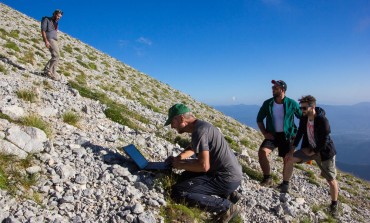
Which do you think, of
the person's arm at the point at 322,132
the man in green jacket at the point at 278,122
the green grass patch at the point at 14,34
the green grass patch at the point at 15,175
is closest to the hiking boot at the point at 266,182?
the man in green jacket at the point at 278,122

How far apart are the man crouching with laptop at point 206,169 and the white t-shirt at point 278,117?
3.62 metres

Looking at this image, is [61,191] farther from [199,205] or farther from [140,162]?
[199,205]

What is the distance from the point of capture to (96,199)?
6.46m

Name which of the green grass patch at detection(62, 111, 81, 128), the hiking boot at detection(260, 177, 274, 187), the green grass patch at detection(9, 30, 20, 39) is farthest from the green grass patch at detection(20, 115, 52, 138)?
the green grass patch at detection(9, 30, 20, 39)

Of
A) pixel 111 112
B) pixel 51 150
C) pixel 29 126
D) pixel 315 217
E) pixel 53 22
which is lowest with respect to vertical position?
pixel 315 217

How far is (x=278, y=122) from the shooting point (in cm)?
1012

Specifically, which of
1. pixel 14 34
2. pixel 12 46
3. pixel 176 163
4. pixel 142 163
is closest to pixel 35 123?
pixel 142 163

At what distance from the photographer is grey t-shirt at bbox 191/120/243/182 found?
6599 millimetres

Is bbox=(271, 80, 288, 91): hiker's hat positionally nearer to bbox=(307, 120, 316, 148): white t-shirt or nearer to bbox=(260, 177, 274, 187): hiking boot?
bbox=(307, 120, 316, 148): white t-shirt

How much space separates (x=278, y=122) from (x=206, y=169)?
445 centimetres

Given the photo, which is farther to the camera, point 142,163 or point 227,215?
point 142,163

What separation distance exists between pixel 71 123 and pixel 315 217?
312 inches

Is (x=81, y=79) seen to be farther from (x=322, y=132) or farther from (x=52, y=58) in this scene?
(x=322, y=132)

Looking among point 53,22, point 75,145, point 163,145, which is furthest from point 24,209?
point 53,22
